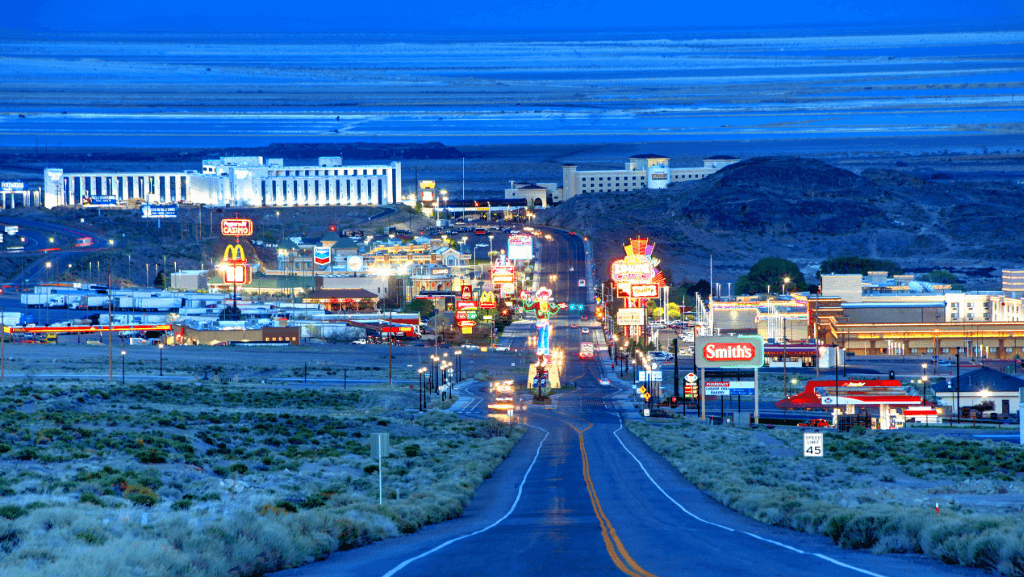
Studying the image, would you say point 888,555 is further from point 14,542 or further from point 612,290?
point 612,290

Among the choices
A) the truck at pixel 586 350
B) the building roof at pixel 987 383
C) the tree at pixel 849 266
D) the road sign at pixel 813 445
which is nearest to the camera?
the road sign at pixel 813 445

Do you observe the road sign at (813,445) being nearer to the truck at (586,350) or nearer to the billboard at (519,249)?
the truck at (586,350)

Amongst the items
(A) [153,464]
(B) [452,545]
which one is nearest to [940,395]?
(A) [153,464]

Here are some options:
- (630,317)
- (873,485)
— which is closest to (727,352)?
(873,485)

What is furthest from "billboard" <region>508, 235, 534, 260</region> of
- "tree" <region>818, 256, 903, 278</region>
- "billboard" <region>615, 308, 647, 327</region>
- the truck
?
"billboard" <region>615, 308, 647, 327</region>

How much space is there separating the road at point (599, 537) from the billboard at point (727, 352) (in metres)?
18.7

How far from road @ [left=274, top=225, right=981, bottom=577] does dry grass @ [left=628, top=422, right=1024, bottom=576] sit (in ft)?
1.50

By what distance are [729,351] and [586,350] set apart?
51554 millimetres

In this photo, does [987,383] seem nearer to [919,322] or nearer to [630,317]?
[630,317]

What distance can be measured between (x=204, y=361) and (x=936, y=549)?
8520cm

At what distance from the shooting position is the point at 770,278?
163125 millimetres

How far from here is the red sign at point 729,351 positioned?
60969 millimetres

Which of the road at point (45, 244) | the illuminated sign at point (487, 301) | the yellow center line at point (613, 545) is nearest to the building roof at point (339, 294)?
the illuminated sign at point (487, 301)

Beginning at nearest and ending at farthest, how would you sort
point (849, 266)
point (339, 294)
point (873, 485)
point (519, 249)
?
point (873, 485)
point (339, 294)
point (849, 266)
point (519, 249)
